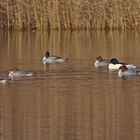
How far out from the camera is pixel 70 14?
3275 centimetres

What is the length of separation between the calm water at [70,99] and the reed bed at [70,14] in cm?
631

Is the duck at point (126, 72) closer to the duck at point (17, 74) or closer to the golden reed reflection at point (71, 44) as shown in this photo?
the duck at point (17, 74)

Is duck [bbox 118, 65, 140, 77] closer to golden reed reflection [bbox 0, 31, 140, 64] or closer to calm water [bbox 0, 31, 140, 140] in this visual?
calm water [bbox 0, 31, 140, 140]

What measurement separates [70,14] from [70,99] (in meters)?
17.8

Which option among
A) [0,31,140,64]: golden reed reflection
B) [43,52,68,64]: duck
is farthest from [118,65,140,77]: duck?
[0,31,140,64]: golden reed reflection

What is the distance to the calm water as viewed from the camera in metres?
12.2

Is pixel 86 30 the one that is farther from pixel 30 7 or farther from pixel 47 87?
pixel 47 87

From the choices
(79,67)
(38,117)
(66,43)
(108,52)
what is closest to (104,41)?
(66,43)

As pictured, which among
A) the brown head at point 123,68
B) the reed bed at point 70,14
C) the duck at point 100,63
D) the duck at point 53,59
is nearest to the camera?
the brown head at point 123,68

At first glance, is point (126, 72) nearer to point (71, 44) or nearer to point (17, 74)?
point (17, 74)

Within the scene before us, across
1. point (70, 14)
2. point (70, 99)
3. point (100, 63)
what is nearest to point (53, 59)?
point (100, 63)

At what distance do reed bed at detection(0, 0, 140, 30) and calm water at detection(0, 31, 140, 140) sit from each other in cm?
631

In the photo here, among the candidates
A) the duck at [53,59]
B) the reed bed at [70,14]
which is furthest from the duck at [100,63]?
the reed bed at [70,14]

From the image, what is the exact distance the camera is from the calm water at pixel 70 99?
12.2 metres
